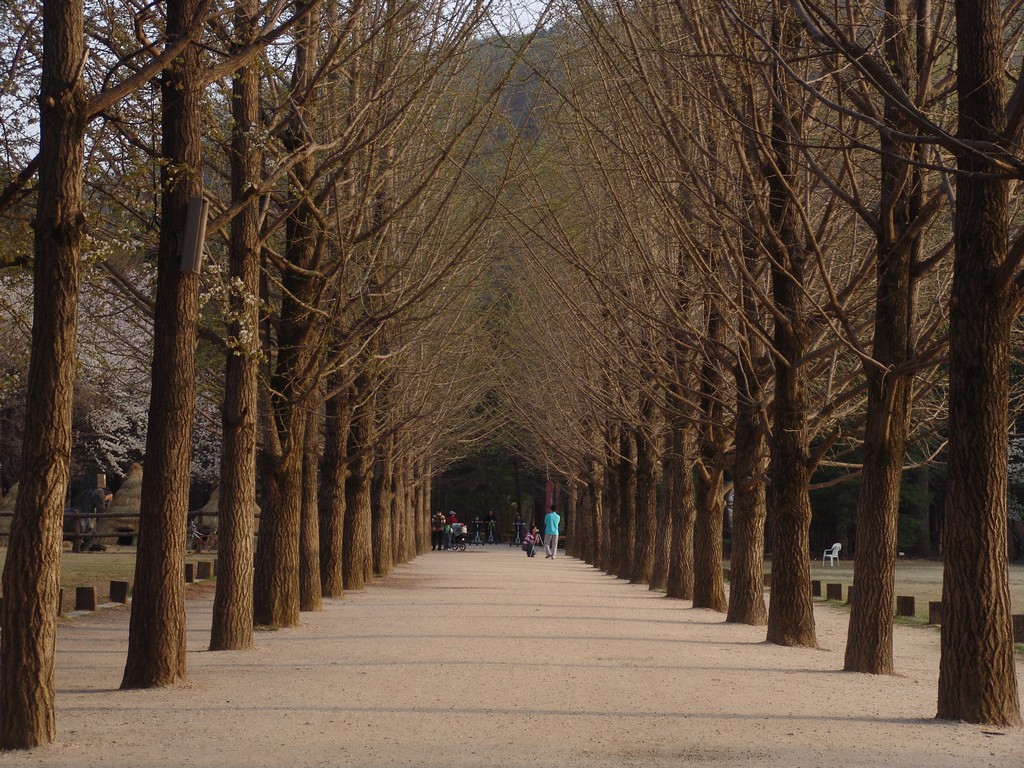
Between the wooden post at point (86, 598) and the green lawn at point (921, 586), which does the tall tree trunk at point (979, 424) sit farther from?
the wooden post at point (86, 598)

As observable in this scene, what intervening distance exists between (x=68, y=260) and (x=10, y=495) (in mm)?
33073

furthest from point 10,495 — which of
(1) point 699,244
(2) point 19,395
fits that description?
(1) point 699,244

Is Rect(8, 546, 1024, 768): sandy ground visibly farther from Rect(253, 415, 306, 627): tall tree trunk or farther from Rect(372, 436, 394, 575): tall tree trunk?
Rect(372, 436, 394, 575): tall tree trunk

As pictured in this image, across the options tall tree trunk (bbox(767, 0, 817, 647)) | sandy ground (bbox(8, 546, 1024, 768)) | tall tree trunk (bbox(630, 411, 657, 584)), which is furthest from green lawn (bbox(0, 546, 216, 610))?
tall tree trunk (bbox(630, 411, 657, 584))

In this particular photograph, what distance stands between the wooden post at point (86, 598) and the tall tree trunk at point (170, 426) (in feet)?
26.5

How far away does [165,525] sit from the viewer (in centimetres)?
948

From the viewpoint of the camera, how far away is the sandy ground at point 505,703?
268 inches

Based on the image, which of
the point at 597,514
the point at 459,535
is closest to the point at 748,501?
the point at 597,514

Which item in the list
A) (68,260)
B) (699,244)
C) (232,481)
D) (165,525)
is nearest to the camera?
(68,260)

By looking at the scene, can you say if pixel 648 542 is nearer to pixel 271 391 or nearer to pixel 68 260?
pixel 271 391

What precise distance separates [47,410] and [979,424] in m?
5.60

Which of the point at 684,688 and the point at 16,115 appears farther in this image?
the point at 16,115

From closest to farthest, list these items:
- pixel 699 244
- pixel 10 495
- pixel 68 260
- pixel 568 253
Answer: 1. pixel 68 260
2. pixel 699 244
3. pixel 568 253
4. pixel 10 495

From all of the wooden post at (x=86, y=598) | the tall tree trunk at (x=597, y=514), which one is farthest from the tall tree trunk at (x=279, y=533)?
the tall tree trunk at (x=597, y=514)
